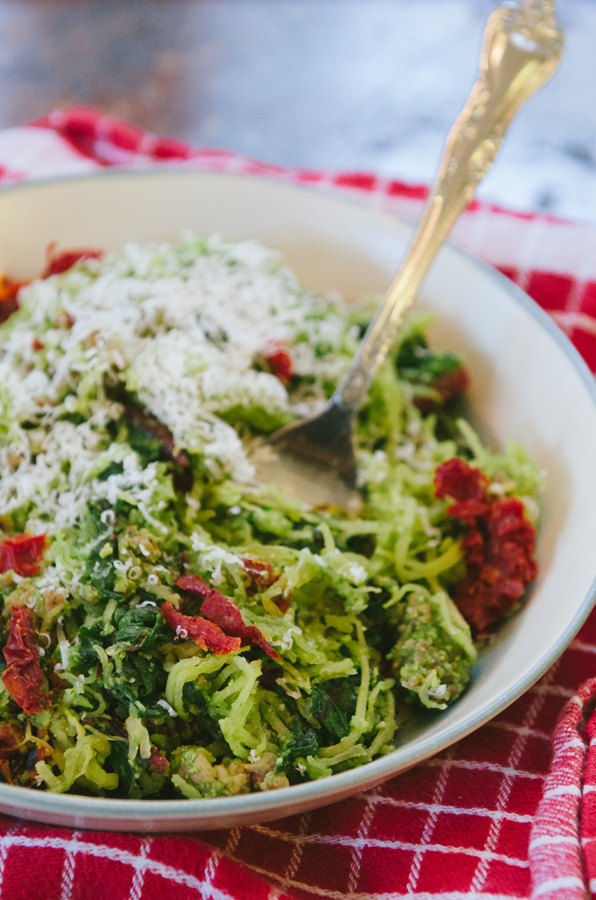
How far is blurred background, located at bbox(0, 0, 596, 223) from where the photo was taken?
14.4 feet

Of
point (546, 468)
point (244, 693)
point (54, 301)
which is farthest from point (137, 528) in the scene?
point (546, 468)

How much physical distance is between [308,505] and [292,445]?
0.21 meters

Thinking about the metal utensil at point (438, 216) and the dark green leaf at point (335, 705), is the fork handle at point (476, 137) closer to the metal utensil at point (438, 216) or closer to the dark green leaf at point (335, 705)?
the metal utensil at point (438, 216)

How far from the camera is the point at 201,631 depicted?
5.45ft

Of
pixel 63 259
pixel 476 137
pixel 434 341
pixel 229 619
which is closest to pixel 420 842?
pixel 229 619

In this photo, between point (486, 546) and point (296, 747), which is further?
point (486, 546)

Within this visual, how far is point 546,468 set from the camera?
230 cm

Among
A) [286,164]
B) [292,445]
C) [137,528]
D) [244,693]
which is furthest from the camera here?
[286,164]

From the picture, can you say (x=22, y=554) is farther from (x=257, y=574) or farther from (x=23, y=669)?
(x=257, y=574)

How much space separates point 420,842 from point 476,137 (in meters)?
1.96

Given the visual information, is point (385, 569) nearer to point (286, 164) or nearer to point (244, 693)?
point (244, 693)

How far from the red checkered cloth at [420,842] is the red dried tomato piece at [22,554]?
559mm

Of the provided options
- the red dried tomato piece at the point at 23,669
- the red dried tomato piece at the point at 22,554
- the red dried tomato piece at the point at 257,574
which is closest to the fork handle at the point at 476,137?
the red dried tomato piece at the point at 257,574

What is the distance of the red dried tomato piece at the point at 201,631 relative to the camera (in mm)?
1642
